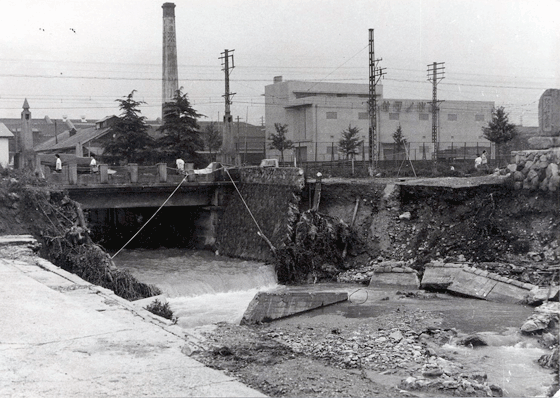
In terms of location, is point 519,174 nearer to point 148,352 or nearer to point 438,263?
point 438,263

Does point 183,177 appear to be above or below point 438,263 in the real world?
above

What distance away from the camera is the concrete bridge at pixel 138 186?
1092 inches

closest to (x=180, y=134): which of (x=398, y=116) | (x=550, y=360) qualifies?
(x=398, y=116)

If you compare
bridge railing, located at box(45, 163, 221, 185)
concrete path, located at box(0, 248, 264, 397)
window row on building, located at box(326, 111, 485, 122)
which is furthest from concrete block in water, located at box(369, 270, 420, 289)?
window row on building, located at box(326, 111, 485, 122)

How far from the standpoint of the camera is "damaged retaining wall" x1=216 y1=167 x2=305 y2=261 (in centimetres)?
2744

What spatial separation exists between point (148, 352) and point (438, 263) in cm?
1668

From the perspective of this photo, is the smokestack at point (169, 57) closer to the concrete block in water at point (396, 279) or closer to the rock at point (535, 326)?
the concrete block in water at point (396, 279)

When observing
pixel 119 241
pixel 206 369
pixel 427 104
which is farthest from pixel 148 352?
pixel 427 104

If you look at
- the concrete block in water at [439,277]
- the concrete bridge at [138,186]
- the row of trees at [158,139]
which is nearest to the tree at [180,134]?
the row of trees at [158,139]

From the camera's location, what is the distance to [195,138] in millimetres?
40719

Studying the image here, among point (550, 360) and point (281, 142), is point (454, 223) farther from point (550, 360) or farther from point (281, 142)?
point (281, 142)

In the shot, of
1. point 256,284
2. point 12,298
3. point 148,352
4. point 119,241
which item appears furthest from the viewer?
point 119,241

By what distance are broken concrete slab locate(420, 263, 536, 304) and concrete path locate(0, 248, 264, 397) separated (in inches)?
498

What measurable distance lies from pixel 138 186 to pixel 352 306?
13782mm
